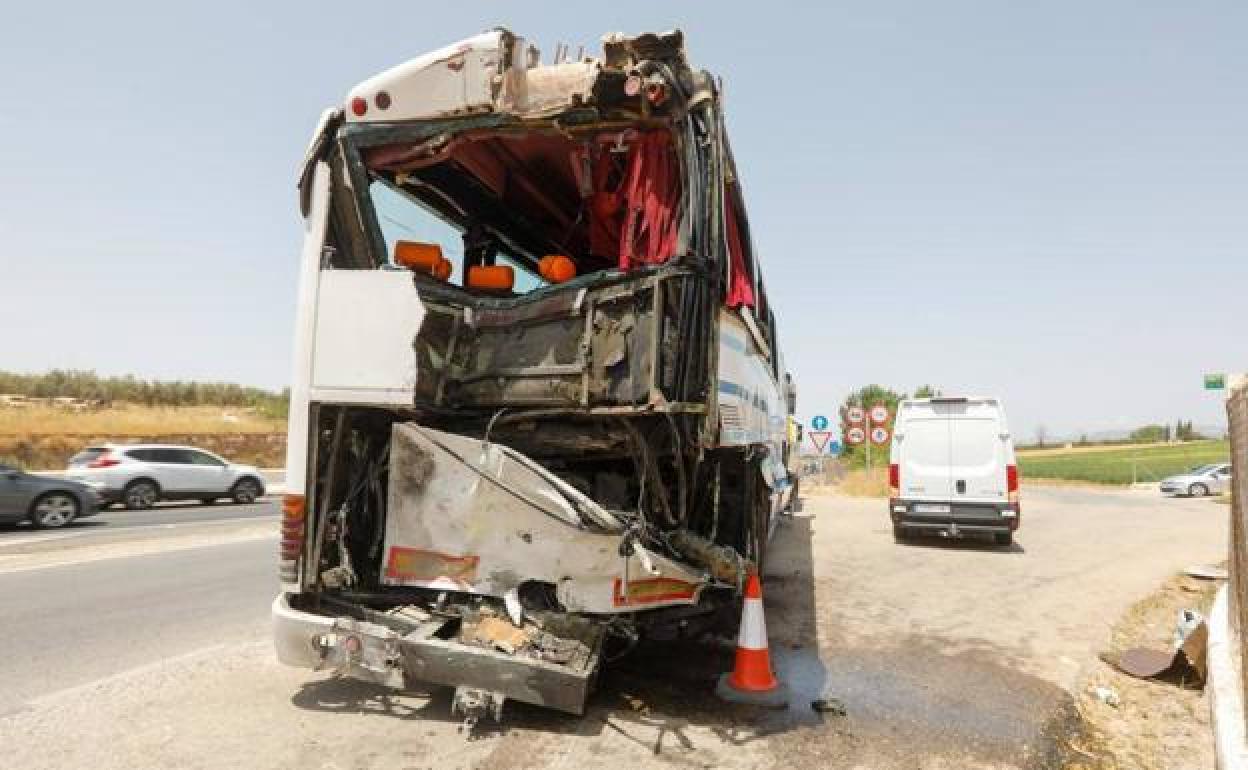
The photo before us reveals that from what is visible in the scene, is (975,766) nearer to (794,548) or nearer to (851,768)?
(851,768)

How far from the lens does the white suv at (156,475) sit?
16984 millimetres

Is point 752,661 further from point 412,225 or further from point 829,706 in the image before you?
point 412,225

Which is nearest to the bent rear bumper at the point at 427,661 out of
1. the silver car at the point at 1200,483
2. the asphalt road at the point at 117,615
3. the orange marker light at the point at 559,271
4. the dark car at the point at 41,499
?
the asphalt road at the point at 117,615

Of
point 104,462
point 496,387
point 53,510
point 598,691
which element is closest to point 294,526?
point 496,387

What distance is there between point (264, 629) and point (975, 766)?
17.3 ft

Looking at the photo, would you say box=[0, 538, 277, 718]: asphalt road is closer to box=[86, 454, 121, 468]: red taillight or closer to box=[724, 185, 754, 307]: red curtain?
box=[724, 185, 754, 307]: red curtain

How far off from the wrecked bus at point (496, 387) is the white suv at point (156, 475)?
621 inches

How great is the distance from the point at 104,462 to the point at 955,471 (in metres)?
19.0

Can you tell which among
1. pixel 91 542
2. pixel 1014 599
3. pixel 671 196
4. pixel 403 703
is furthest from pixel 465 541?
pixel 91 542

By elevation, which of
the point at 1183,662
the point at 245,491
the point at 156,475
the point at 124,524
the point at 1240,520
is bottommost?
the point at 124,524

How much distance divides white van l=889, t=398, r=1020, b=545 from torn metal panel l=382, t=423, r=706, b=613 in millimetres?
8855

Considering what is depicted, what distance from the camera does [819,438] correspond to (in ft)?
64.6

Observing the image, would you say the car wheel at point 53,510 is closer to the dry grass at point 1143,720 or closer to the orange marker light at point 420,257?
the orange marker light at point 420,257

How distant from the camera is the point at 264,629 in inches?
228
